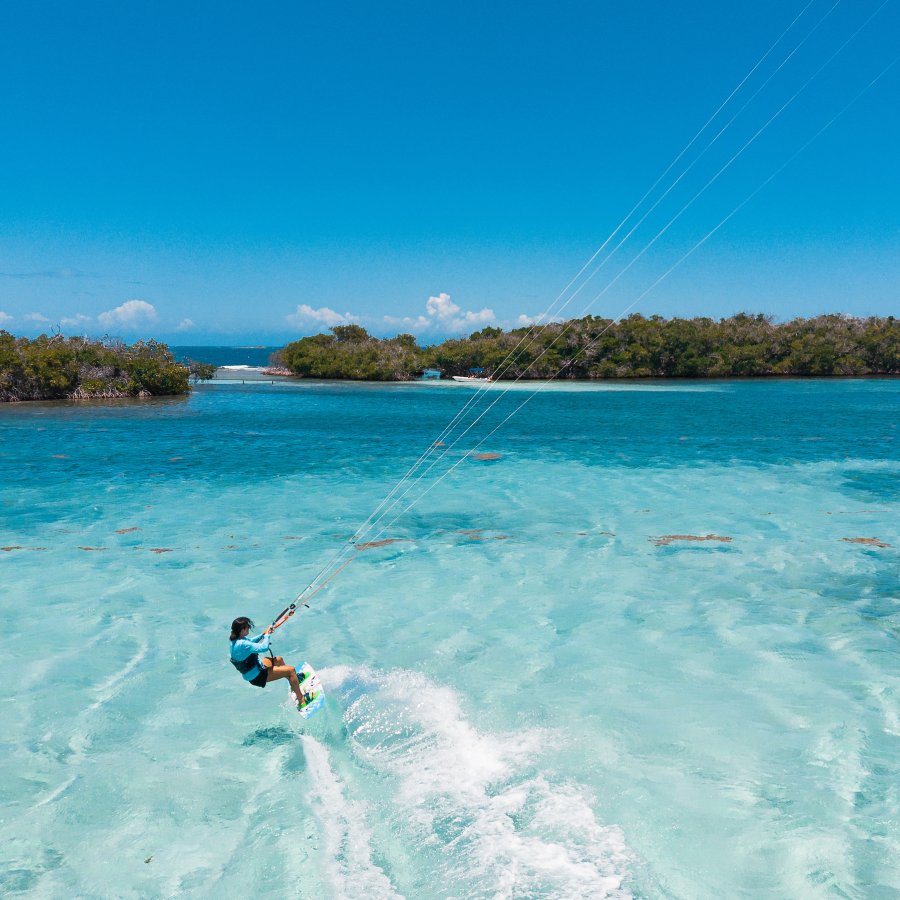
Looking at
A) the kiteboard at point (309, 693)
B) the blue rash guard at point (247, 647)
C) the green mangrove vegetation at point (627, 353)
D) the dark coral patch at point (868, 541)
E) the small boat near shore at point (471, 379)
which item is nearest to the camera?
the blue rash guard at point (247, 647)

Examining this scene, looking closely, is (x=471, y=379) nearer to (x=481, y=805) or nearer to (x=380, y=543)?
(x=380, y=543)

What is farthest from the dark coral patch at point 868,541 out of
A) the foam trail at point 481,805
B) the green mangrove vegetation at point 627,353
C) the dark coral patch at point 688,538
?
the green mangrove vegetation at point 627,353

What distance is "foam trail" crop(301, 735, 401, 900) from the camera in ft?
19.9

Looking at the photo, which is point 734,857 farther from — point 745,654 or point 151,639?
point 151,639

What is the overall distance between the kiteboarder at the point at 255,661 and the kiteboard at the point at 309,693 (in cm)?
3

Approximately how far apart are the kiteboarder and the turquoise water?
60cm

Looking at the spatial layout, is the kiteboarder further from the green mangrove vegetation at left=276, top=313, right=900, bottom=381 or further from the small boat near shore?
the green mangrove vegetation at left=276, top=313, right=900, bottom=381

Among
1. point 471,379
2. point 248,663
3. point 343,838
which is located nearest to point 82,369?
point 471,379

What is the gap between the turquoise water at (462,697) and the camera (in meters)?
6.39

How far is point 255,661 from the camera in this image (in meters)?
8.33

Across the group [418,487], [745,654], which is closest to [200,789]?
[745,654]

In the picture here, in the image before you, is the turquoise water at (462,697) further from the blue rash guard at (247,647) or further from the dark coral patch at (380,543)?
the blue rash guard at (247,647)

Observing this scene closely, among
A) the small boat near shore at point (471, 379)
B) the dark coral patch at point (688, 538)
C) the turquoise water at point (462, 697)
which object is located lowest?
the turquoise water at point (462, 697)

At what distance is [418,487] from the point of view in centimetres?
2303
